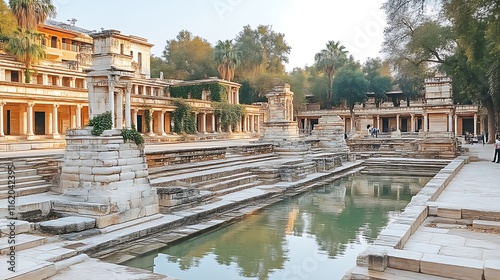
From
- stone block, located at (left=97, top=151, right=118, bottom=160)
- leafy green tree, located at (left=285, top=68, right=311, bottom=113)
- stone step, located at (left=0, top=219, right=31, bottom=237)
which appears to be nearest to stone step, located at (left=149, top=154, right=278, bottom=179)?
stone block, located at (left=97, top=151, right=118, bottom=160)

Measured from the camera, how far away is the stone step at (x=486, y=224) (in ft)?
24.4

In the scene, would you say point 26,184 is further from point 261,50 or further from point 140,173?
point 261,50

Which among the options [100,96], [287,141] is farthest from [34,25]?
[100,96]

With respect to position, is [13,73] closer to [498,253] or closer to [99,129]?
[99,129]

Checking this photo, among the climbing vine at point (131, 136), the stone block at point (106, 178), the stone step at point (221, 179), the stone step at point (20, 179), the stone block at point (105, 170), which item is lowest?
the stone step at point (221, 179)

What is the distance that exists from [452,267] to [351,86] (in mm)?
53178

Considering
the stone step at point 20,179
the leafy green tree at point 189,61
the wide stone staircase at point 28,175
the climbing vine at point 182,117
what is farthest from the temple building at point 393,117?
the stone step at point 20,179

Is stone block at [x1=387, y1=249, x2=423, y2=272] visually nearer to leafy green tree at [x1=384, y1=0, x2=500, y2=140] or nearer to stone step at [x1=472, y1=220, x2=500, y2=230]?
stone step at [x1=472, y1=220, x2=500, y2=230]

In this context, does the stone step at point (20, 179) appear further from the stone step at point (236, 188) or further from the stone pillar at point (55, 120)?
the stone pillar at point (55, 120)

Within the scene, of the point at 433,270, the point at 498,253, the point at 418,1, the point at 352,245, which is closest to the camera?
the point at 433,270

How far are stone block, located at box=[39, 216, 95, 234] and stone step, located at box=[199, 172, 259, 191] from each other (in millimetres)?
4446

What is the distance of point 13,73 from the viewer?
32.9m

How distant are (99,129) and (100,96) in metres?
1.16

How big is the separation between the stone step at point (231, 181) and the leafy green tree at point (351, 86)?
44.0 metres
